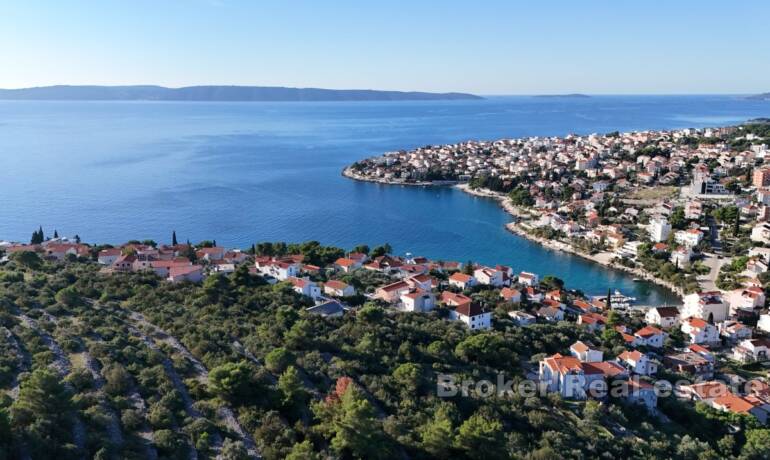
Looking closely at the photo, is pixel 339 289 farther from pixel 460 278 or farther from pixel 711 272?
pixel 711 272

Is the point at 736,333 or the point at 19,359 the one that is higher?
the point at 19,359

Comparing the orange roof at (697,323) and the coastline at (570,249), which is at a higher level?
the orange roof at (697,323)

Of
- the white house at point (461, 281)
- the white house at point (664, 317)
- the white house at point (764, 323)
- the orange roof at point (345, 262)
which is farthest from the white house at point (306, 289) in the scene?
the white house at point (764, 323)

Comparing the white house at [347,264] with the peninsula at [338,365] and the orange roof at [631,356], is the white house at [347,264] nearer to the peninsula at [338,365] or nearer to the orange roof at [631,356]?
the peninsula at [338,365]

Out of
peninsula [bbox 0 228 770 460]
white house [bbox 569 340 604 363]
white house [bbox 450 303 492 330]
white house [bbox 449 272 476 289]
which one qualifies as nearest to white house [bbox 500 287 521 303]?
peninsula [bbox 0 228 770 460]

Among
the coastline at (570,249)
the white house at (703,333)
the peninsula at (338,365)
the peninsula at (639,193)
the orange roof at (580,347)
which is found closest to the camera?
the peninsula at (338,365)

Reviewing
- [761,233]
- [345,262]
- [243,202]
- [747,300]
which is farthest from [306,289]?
[243,202]

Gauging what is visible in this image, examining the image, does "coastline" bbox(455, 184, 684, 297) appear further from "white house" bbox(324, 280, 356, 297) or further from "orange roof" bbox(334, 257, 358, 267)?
"white house" bbox(324, 280, 356, 297)
